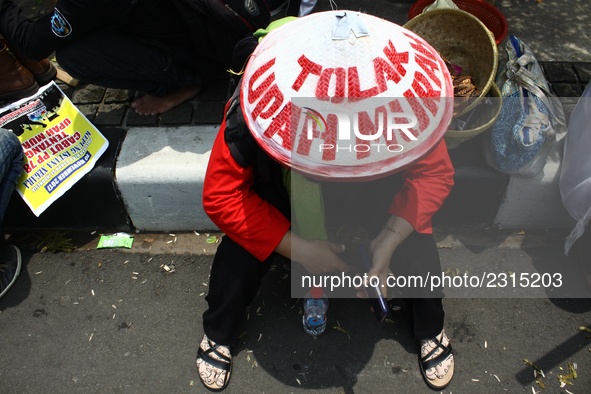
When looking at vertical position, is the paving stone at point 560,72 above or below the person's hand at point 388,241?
above

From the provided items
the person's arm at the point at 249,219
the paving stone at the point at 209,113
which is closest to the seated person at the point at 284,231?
the person's arm at the point at 249,219

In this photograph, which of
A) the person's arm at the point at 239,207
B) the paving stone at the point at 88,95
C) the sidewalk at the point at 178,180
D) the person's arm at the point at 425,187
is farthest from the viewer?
the paving stone at the point at 88,95

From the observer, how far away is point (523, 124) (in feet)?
8.41

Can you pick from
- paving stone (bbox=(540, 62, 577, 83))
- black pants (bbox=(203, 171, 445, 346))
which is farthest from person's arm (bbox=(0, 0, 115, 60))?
paving stone (bbox=(540, 62, 577, 83))

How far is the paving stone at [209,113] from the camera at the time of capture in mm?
3199

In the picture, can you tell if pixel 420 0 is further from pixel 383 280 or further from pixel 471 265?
pixel 383 280

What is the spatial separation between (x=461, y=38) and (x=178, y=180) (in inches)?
68.7

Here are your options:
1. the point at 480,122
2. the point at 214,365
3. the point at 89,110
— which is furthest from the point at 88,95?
Result: the point at 480,122

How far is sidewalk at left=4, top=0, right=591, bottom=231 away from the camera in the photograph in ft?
9.34

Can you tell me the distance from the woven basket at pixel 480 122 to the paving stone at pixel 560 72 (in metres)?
0.88

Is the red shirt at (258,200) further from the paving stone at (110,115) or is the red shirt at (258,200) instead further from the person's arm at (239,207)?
the paving stone at (110,115)

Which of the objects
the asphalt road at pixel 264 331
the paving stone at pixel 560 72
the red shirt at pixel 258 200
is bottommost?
the asphalt road at pixel 264 331

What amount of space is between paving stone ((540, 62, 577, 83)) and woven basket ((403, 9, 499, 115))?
0.77 meters

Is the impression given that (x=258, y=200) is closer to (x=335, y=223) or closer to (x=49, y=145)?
(x=335, y=223)
